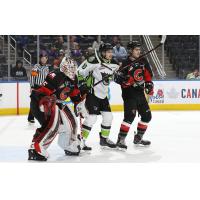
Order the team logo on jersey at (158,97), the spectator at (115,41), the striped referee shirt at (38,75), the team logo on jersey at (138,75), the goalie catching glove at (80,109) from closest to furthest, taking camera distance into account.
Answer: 1. the goalie catching glove at (80,109)
2. the team logo on jersey at (138,75)
3. the striped referee shirt at (38,75)
4. the team logo on jersey at (158,97)
5. the spectator at (115,41)

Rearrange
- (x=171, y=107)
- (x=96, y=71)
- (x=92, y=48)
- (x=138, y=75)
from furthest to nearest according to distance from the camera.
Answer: (x=92, y=48) → (x=171, y=107) → (x=138, y=75) → (x=96, y=71)

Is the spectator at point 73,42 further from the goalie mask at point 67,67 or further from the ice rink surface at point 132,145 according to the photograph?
the goalie mask at point 67,67

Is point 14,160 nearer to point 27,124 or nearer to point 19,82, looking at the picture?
point 27,124

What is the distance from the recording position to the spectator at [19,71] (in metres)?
11.2

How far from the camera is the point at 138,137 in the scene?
6.84 meters

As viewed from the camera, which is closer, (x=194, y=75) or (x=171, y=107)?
(x=171, y=107)

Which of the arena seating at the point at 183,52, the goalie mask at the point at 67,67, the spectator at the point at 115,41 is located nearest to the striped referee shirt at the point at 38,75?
the goalie mask at the point at 67,67

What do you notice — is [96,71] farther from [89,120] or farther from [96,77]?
[89,120]

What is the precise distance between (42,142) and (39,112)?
363mm

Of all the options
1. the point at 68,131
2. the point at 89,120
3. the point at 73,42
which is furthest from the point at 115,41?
the point at 68,131

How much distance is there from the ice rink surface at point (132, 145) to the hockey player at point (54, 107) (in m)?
0.28

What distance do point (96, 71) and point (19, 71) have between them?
17.3ft

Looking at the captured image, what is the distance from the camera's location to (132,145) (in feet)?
22.7

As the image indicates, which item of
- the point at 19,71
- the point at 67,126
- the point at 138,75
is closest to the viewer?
the point at 67,126
